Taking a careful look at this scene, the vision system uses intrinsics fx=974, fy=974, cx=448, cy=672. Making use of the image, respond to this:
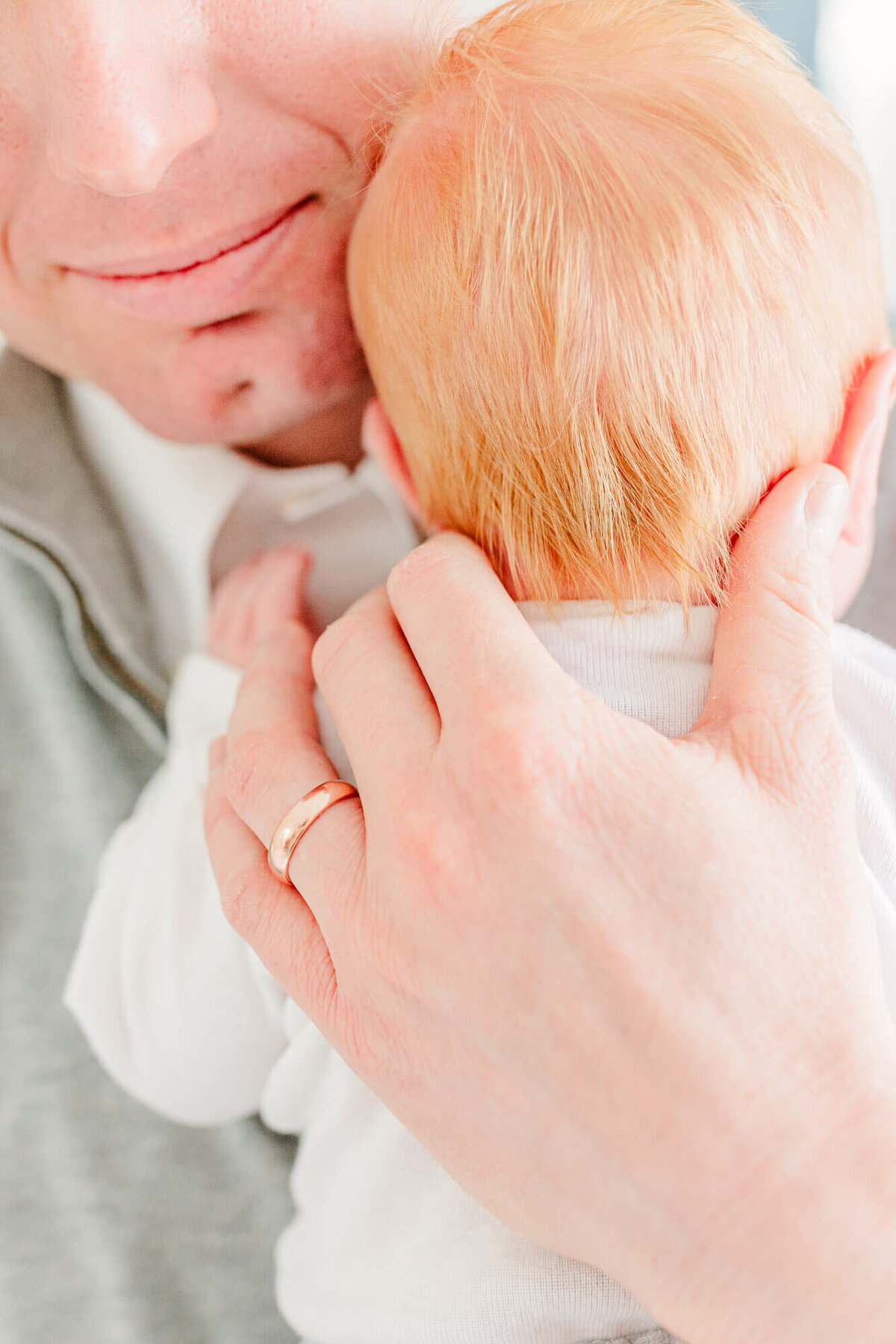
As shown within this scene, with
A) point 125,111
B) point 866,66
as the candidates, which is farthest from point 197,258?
point 866,66

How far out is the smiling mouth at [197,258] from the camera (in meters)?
0.90

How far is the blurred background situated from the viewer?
151 cm

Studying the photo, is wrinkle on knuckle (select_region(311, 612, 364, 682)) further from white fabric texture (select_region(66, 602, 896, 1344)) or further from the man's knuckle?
the man's knuckle

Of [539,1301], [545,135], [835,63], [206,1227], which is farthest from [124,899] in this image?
[835,63]

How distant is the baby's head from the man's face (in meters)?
0.09

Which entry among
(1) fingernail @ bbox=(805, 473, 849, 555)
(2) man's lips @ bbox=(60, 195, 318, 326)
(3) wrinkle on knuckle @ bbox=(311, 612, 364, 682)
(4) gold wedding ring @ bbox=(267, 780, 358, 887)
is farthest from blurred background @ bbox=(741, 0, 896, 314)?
(4) gold wedding ring @ bbox=(267, 780, 358, 887)

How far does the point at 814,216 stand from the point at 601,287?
7.6 inches

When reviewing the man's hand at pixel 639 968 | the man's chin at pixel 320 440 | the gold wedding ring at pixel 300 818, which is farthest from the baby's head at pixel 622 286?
the man's chin at pixel 320 440

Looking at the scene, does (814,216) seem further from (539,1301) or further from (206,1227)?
(206,1227)

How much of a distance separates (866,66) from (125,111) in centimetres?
143

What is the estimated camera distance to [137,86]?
2.36ft

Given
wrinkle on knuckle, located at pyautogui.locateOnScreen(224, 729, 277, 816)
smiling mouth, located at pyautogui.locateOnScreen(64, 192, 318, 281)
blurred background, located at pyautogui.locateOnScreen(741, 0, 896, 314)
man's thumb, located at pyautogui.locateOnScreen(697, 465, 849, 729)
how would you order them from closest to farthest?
man's thumb, located at pyautogui.locateOnScreen(697, 465, 849, 729), wrinkle on knuckle, located at pyautogui.locateOnScreen(224, 729, 277, 816), smiling mouth, located at pyautogui.locateOnScreen(64, 192, 318, 281), blurred background, located at pyautogui.locateOnScreen(741, 0, 896, 314)

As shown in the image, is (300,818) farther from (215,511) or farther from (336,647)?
(215,511)

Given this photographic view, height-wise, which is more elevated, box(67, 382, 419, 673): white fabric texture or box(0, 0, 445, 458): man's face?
box(0, 0, 445, 458): man's face
